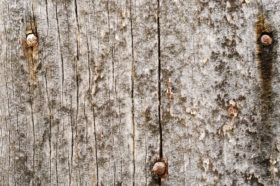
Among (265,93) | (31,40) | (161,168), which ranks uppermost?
(31,40)

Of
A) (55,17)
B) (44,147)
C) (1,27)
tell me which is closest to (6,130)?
(44,147)

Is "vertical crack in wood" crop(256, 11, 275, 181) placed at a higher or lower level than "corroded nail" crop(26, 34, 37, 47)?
lower

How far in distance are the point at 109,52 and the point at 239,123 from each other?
2.21 ft

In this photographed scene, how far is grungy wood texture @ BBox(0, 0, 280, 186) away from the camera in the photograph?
1197 millimetres

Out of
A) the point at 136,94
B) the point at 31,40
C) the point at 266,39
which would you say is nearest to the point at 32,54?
the point at 31,40

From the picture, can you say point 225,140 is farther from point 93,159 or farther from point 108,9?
point 108,9

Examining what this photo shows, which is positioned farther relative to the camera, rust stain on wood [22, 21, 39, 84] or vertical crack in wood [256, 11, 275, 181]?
rust stain on wood [22, 21, 39, 84]

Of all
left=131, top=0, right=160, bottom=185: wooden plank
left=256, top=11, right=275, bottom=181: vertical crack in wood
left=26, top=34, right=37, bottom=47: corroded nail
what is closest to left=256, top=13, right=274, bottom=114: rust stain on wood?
left=256, top=11, right=275, bottom=181: vertical crack in wood

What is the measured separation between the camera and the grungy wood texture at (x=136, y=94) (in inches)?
47.1

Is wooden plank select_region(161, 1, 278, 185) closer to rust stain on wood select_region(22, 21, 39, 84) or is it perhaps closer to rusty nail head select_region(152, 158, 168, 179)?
rusty nail head select_region(152, 158, 168, 179)

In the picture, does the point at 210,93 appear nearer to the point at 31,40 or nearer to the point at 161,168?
the point at 161,168

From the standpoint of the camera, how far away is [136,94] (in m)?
1.25

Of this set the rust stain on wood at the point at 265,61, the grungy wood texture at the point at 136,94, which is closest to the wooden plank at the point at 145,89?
the grungy wood texture at the point at 136,94

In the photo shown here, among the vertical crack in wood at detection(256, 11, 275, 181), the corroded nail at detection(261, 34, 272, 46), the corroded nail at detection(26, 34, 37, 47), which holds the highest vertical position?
the corroded nail at detection(26, 34, 37, 47)
